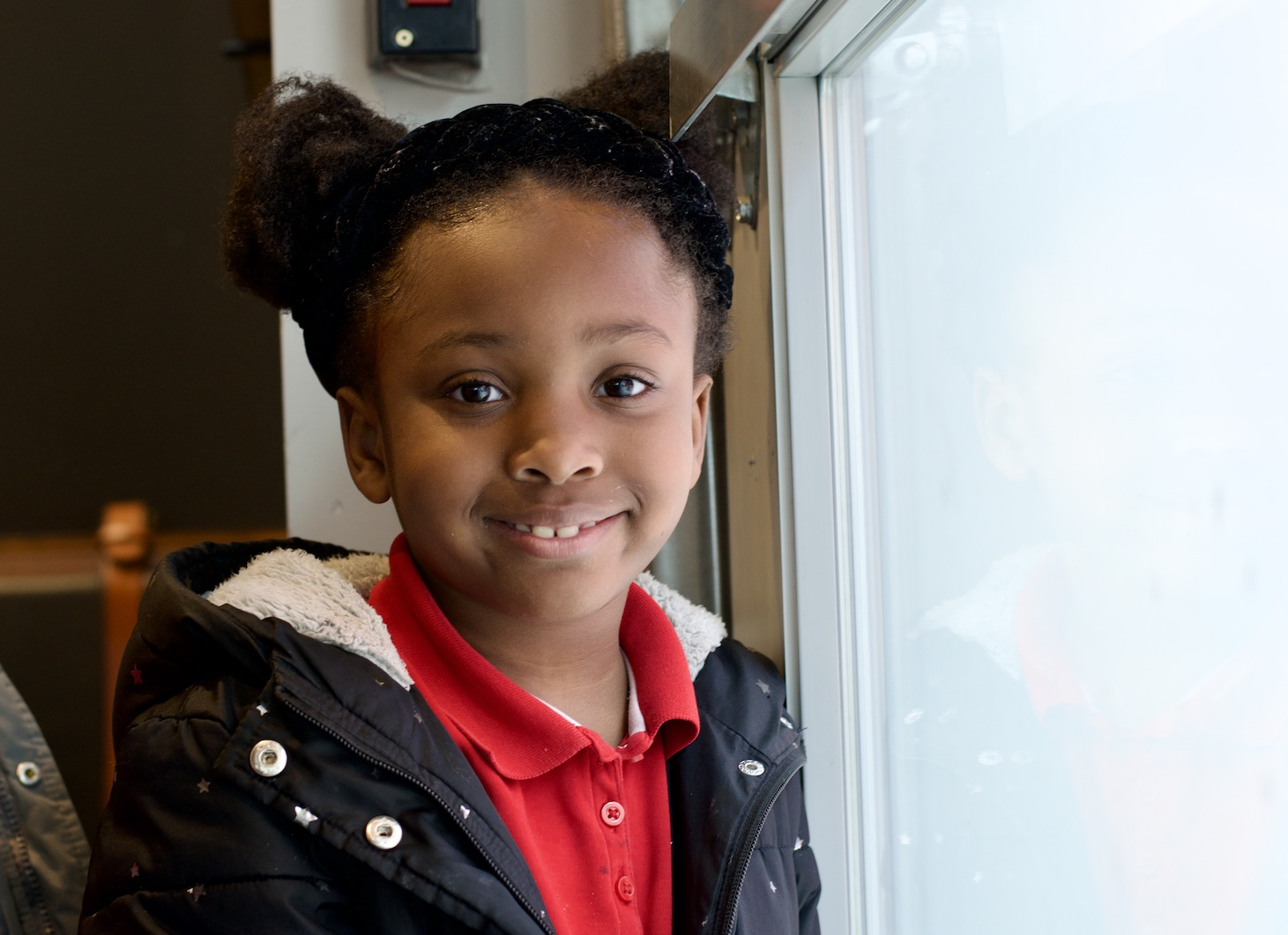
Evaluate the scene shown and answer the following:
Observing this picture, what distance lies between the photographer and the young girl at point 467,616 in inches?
29.7

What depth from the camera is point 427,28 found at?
3.71 feet

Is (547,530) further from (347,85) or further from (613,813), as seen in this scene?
(347,85)

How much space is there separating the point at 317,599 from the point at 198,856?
8.1 inches

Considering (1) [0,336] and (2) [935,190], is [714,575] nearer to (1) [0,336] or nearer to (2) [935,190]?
(2) [935,190]

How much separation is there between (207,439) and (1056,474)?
1.67 metres

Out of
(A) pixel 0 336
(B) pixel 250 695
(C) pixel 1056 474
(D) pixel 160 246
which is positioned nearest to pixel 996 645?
(C) pixel 1056 474

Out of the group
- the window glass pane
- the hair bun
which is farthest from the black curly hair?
the window glass pane

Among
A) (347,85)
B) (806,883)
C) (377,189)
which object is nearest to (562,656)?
(806,883)

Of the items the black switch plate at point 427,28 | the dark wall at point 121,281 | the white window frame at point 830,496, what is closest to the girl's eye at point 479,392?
the white window frame at point 830,496

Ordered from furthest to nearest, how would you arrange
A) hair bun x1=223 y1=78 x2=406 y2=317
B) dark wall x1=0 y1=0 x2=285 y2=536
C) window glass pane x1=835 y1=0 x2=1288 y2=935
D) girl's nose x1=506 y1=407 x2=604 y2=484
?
dark wall x1=0 y1=0 x2=285 y2=536
hair bun x1=223 y1=78 x2=406 y2=317
girl's nose x1=506 y1=407 x2=604 y2=484
window glass pane x1=835 y1=0 x2=1288 y2=935

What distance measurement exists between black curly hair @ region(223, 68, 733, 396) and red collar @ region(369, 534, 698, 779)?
0.19m

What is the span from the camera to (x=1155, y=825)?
2.55ft

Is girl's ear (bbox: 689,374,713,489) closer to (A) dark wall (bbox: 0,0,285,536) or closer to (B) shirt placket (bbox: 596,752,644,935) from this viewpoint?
(B) shirt placket (bbox: 596,752,644,935)

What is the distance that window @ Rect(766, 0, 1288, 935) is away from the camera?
67cm
